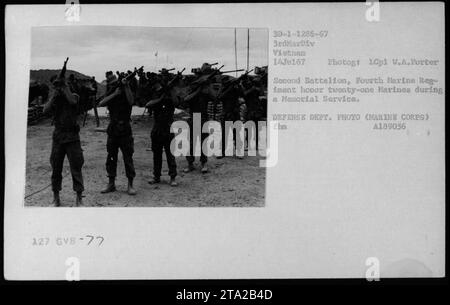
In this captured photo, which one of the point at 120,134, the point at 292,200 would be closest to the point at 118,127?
the point at 120,134

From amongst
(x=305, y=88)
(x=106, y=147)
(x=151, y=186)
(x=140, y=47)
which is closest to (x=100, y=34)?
(x=140, y=47)

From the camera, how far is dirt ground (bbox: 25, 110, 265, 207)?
1919mm

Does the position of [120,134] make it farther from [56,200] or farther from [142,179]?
[56,200]

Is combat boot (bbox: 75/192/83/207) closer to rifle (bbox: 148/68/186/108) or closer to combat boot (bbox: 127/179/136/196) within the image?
combat boot (bbox: 127/179/136/196)

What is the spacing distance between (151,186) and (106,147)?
0.23 metres

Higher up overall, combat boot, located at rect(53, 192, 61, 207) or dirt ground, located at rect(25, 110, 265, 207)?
dirt ground, located at rect(25, 110, 265, 207)

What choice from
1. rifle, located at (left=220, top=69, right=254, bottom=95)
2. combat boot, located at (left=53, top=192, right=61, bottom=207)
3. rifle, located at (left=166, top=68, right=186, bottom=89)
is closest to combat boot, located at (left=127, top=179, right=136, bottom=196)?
combat boot, located at (left=53, top=192, right=61, bottom=207)

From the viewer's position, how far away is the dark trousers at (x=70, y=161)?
6.29 ft

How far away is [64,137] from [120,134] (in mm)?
211

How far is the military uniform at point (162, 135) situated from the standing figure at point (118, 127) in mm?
89

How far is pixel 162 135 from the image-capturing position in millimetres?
1982

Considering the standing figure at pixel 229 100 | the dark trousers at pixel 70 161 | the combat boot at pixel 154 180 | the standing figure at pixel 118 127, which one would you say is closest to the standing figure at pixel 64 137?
the dark trousers at pixel 70 161

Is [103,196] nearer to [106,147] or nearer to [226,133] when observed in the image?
[106,147]

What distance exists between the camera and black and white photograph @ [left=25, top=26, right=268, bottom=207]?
1.92 meters
